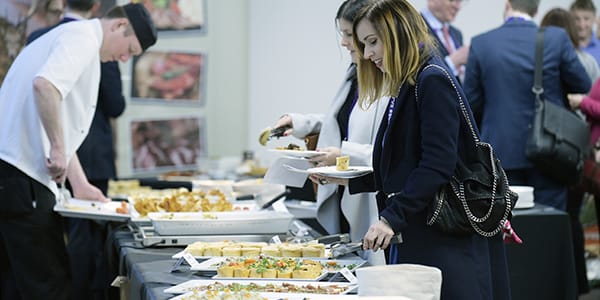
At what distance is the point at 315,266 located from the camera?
2.54m

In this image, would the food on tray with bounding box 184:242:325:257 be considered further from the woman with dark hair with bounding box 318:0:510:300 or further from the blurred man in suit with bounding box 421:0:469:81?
the blurred man in suit with bounding box 421:0:469:81

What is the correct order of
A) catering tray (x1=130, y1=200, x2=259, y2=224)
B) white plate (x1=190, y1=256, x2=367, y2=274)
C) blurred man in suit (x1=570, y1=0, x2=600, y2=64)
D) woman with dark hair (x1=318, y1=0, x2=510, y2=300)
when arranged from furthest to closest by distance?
1. blurred man in suit (x1=570, y1=0, x2=600, y2=64)
2. catering tray (x1=130, y1=200, x2=259, y2=224)
3. white plate (x1=190, y1=256, x2=367, y2=274)
4. woman with dark hair (x1=318, y1=0, x2=510, y2=300)

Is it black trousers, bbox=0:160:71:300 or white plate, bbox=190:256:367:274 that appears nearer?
white plate, bbox=190:256:367:274

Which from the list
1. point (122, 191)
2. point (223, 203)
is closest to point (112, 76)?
point (122, 191)

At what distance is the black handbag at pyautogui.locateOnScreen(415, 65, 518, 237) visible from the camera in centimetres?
243

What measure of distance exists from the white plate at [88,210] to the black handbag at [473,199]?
159cm

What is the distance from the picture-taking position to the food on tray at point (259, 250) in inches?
108

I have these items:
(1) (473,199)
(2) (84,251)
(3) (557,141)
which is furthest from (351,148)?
(2) (84,251)

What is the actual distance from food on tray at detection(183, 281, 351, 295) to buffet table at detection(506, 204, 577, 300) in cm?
168

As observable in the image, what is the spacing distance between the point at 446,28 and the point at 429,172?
10.0 ft

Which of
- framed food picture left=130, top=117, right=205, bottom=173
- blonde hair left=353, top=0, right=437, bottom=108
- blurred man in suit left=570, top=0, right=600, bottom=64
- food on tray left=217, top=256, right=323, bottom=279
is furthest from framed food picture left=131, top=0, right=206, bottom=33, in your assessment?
blonde hair left=353, top=0, right=437, bottom=108

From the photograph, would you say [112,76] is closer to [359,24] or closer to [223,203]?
[223,203]


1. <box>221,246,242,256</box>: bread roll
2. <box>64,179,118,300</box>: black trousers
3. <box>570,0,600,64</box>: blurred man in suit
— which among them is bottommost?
<box>64,179,118,300</box>: black trousers

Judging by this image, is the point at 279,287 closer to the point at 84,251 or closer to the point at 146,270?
the point at 146,270
